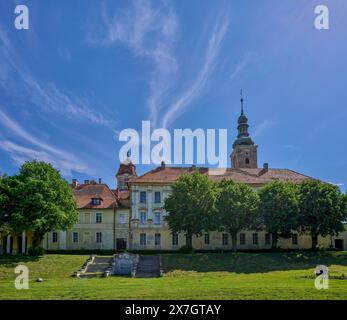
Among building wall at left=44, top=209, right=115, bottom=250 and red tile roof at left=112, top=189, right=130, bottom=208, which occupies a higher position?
red tile roof at left=112, top=189, right=130, bottom=208

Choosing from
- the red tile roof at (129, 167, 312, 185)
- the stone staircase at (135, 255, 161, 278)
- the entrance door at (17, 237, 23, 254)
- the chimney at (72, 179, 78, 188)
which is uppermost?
the red tile roof at (129, 167, 312, 185)

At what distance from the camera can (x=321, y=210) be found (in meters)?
46.2

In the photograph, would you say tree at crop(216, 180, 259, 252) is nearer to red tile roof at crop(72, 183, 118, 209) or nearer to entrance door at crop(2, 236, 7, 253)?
red tile roof at crop(72, 183, 118, 209)

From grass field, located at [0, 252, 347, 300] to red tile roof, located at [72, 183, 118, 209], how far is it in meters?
14.0

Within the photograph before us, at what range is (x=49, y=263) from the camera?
126 ft

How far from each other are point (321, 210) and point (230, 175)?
15.8 metres

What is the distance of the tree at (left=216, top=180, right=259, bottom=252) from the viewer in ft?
153

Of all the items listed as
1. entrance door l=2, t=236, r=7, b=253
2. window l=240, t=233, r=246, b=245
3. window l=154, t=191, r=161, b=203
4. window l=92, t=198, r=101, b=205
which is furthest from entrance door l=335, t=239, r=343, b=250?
entrance door l=2, t=236, r=7, b=253

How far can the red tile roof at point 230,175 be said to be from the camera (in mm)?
56281

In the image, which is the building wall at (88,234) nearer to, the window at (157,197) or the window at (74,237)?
the window at (74,237)

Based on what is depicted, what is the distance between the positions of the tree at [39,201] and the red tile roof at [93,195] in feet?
32.8
